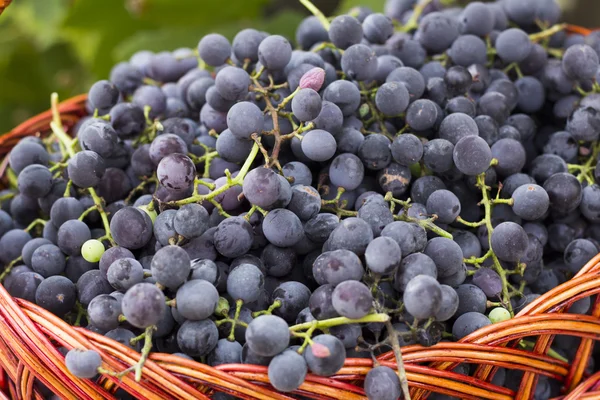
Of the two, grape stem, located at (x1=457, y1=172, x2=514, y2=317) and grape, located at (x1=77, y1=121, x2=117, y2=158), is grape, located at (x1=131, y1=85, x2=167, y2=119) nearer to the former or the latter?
grape, located at (x1=77, y1=121, x2=117, y2=158)

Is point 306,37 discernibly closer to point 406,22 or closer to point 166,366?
point 406,22

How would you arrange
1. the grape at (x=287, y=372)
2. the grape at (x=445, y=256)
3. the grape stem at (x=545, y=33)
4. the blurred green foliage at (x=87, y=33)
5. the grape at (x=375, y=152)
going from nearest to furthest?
the grape at (x=287, y=372) → the grape at (x=445, y=256) → the grape at (x=375, y=152) → the grape stem at (x=545, y=33) → the blurred green foliage at (x=87, y=33)

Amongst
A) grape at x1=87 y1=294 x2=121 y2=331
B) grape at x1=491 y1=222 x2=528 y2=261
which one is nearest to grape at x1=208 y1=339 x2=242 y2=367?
grape at x1=87 y1=294 x2=121 y2=331

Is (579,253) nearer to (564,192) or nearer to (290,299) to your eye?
(564,192)

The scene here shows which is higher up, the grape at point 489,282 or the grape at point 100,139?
the grape at point 100,139

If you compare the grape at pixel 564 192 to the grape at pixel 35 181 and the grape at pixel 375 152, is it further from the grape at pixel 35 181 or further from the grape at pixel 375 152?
the grape at pixel 35 181

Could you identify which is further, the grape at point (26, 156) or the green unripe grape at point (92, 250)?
the grape at point (26, 156)

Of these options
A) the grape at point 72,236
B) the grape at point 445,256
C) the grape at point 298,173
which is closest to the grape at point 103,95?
the grape at point 72,236

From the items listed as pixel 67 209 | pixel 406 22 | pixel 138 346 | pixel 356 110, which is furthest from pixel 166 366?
pixel 406 22
